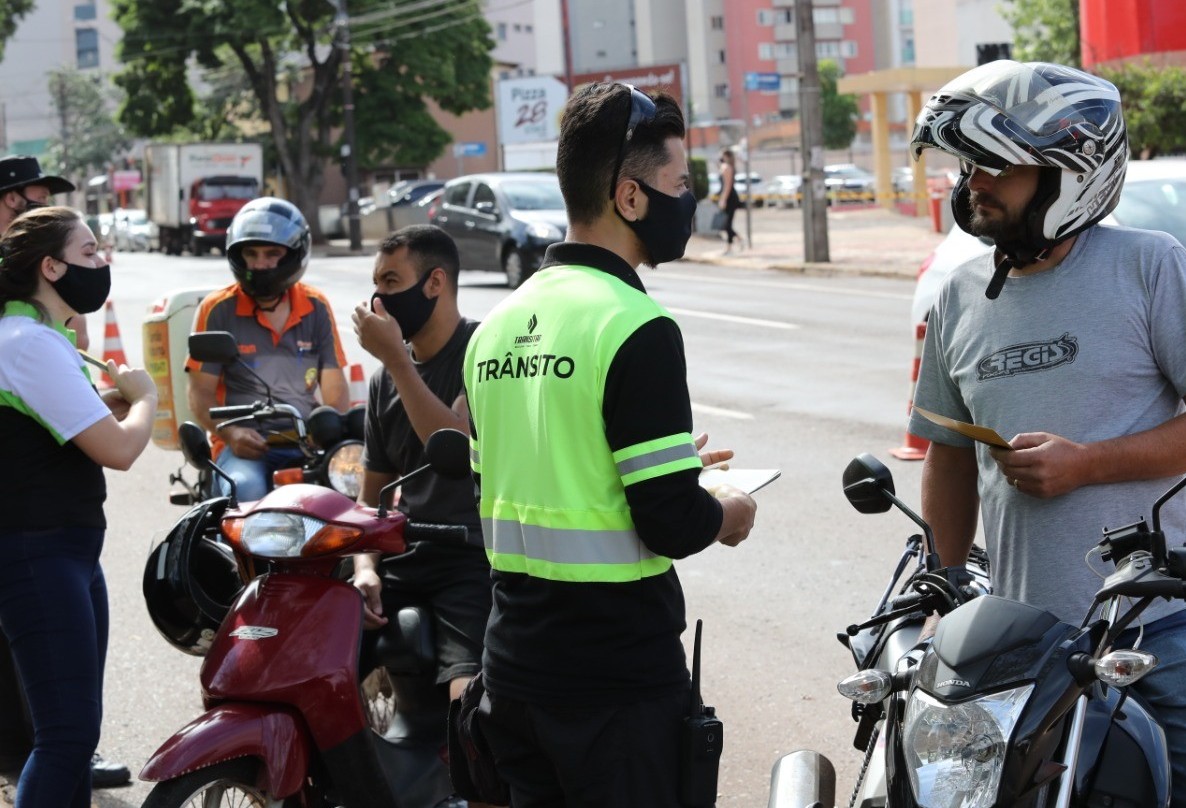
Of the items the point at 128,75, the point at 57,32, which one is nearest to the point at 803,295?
the point at 128,75

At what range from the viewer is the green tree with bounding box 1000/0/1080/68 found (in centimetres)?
2812

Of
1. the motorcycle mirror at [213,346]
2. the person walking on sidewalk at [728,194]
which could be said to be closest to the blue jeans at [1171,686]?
the motorcycle mirror at [213,346]

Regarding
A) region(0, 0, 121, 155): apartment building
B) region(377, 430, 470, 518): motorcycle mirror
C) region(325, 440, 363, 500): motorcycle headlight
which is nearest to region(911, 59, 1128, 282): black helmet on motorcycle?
region(377, 430, 470, 518): motorcycle mirror

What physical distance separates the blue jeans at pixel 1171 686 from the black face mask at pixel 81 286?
277cm

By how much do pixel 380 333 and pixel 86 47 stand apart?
447ft

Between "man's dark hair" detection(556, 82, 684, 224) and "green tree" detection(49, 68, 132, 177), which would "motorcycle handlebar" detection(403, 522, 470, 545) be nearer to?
"man's dark hair" detection(556, 82, 684, 224)

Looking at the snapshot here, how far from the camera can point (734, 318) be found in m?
18.2

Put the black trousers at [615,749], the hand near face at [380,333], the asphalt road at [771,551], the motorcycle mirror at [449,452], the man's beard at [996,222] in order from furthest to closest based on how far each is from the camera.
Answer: the asphalt road at [771,551] < the hand near face at [380,333] < the motorcycle mirror at [449,452] < the man's beard at [996,222] < the black trousers at [615,749]

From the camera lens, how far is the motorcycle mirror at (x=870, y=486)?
10.4ft

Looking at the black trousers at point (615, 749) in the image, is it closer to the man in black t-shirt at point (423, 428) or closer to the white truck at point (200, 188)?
the man in black t-shirt at point (423, 428)

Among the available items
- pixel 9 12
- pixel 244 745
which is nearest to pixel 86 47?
pixel 9 12

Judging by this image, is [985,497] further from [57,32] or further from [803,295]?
[57,32]

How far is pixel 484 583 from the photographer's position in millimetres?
4258

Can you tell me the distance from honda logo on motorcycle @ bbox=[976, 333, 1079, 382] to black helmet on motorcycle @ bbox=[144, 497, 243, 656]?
2176 mm
